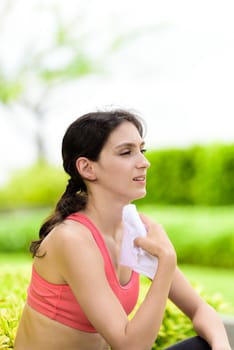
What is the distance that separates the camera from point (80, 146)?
7.04ft

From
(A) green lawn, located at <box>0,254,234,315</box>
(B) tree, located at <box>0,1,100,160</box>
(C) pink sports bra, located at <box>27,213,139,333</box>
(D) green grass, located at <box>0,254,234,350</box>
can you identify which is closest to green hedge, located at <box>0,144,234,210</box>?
(A) green lawn, located at <box>0,254,234,315</box>

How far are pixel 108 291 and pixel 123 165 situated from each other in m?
0.34

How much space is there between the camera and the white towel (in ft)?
6.90

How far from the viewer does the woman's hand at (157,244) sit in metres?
2.04

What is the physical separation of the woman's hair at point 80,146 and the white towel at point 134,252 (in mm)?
149

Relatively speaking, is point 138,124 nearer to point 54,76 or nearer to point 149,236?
point 149,236

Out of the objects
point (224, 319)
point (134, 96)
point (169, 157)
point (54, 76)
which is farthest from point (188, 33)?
point (224, 319)

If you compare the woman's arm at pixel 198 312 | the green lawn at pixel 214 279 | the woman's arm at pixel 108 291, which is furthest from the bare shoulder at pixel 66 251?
the green lawn at pixel 214 279

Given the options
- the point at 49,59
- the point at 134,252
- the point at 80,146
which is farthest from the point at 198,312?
the point at 49,59

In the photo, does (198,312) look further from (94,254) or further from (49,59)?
(49,59)

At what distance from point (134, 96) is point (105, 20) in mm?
1824

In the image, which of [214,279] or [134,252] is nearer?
[134,252]

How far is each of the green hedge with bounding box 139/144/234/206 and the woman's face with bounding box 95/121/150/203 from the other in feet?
26.7

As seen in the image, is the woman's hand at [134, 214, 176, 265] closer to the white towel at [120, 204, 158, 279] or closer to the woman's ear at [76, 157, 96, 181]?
the white towel at [120, 204, 158, 279]
